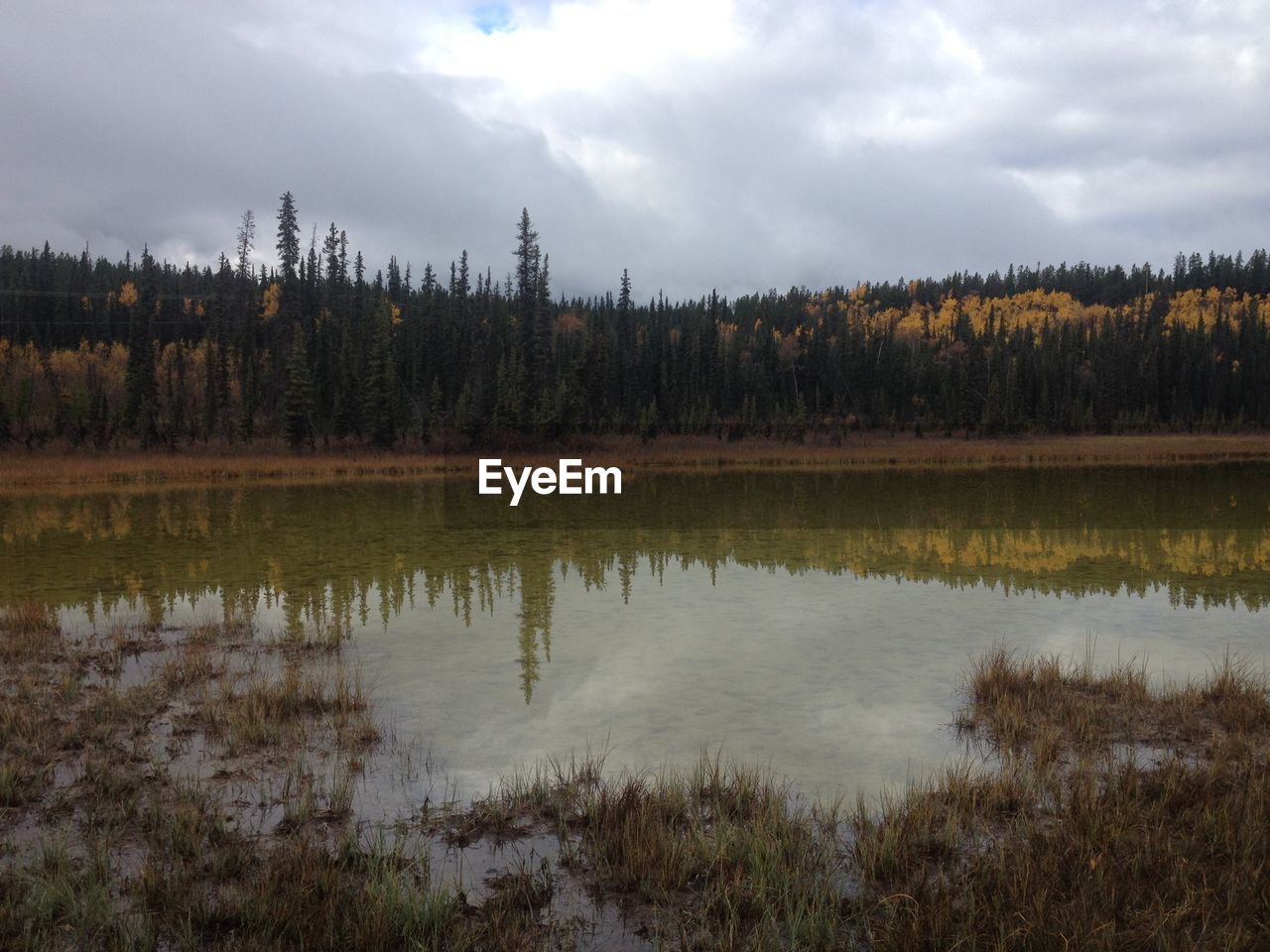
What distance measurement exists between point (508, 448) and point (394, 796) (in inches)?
2266

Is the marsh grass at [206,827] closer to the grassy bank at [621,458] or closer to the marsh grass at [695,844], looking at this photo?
the marsh grass at [695,844]

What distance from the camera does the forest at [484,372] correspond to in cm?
6788

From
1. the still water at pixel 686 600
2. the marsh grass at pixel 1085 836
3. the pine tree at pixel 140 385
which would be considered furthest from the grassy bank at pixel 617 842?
the pine tree at pixel 140 385

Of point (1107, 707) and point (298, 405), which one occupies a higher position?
point (298, 405)

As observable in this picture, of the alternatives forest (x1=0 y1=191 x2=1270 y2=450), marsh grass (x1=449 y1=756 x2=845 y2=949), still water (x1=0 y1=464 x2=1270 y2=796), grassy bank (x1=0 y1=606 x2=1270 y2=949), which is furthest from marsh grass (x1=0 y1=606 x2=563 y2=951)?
forest (x1=0 y1=191 x2=1270 y2=450)

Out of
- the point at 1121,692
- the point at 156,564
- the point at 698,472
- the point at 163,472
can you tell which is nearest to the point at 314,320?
the point at 163,472

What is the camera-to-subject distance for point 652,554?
20594 millimetres

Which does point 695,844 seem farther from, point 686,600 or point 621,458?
point 621,458

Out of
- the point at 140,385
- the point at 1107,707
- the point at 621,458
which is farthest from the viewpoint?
the point at 140,385

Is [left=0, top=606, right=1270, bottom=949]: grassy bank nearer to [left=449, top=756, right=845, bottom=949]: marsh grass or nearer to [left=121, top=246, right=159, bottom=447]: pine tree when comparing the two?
[left=449, top=756, right=845, bottom=949]: marsh grass

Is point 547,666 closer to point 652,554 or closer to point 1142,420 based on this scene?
point 652,554

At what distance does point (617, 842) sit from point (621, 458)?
55910mm

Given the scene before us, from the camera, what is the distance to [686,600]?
1545 cm

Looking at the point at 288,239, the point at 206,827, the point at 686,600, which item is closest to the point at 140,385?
the point at 288,239
